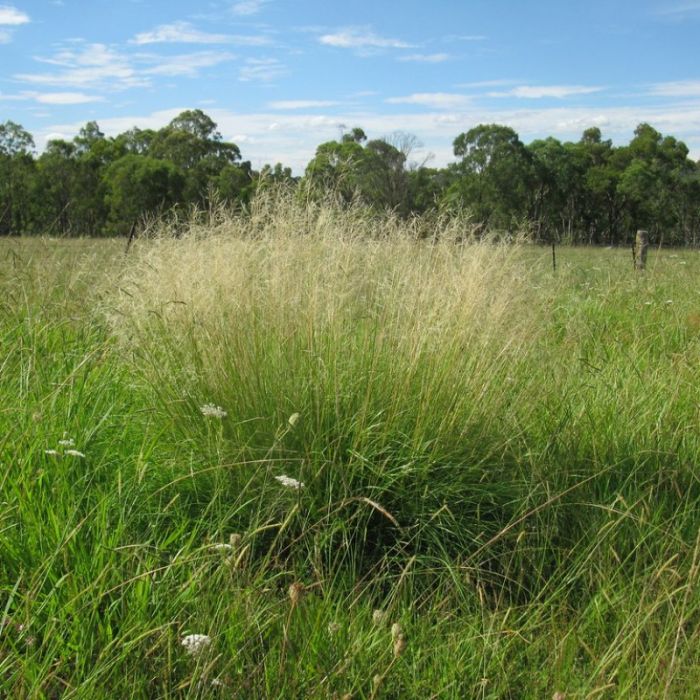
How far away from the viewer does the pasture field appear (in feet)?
6.23

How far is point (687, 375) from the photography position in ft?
13.9

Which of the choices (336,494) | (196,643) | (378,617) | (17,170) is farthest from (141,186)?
(196,643)

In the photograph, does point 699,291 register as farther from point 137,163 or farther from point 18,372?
point 137,163

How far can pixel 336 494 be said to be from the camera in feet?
8.65

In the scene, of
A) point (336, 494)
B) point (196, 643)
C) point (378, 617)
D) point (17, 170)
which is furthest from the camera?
point (17, 170)

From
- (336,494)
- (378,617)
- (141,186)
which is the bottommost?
(378,617)

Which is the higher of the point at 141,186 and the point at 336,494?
the point at 141,186

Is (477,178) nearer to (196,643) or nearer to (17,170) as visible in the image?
(17,170)

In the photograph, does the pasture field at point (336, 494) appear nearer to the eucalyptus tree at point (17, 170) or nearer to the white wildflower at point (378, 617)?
the white wildflower at point (378, 617)

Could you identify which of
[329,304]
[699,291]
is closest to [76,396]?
[329,304]

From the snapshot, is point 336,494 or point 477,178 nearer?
point 336,494

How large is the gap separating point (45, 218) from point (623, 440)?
131 feet

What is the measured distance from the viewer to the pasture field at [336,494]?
1.90m

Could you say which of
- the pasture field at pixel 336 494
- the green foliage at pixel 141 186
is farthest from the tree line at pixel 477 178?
the pasture field at pixel 336 494
